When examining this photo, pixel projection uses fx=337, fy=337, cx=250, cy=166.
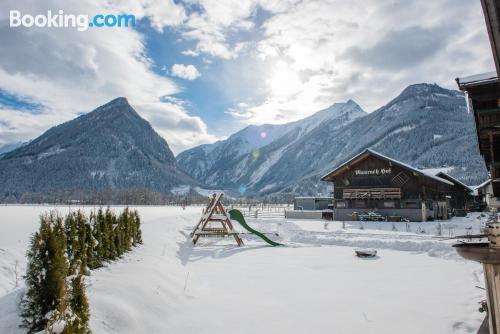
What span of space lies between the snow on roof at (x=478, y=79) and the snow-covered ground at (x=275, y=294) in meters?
5.62

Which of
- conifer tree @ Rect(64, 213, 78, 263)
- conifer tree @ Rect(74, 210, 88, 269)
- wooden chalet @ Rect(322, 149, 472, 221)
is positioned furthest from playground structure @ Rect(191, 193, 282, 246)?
wooden chalet @ Rect(322, 149, 472, 221)

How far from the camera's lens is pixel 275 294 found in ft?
29.2

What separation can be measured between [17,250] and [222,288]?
24.0ft

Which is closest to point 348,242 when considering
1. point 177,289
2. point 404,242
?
point 404,242

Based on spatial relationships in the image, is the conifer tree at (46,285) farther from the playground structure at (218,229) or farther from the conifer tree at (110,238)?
the playground structure at (218,229)

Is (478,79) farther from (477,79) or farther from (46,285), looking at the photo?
(46,285)

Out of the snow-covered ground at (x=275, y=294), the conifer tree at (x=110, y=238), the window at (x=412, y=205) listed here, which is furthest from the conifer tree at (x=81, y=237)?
the window at (x=412, y=205)

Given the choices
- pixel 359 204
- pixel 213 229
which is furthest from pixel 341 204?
pixel 213 229

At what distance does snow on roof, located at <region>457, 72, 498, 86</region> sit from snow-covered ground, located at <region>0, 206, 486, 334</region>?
5.62m

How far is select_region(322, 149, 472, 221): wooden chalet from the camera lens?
32875 mm

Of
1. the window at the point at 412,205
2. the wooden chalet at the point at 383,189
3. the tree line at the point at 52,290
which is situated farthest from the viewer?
the wooden chalet at the point at 383,189

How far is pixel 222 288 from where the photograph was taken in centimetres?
953

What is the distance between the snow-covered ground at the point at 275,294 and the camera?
21.0 feet

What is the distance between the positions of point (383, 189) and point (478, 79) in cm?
2616
